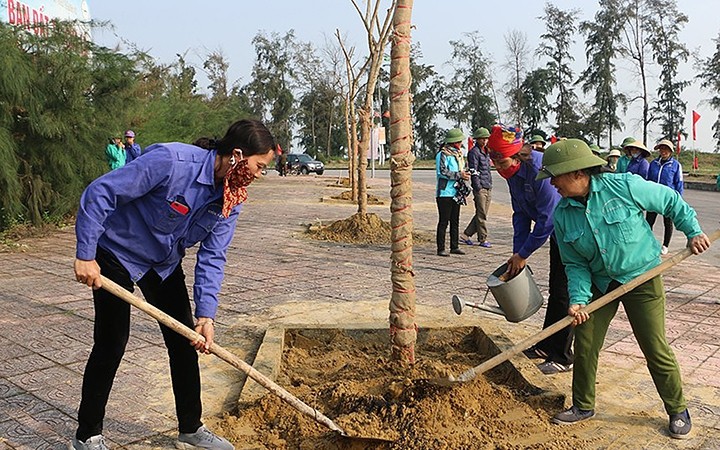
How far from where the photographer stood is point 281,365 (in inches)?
182

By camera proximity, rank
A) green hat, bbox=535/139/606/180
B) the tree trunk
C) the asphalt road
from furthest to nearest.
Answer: the asphalt road < the tree trunk < green hat, bbox=535/139/606/180

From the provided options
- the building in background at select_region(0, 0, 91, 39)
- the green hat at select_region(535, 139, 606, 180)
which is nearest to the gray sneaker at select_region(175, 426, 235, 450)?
the green hat at select_region(535, 139, 606, 180)

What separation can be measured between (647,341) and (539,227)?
125cm

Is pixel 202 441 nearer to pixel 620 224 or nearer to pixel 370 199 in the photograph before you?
pixel 620 224

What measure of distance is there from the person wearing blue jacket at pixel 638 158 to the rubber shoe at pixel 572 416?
6498 mm

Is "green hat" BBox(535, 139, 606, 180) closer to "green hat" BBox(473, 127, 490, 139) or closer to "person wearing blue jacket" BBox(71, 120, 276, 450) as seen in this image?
"person wearing blue jacket" BBox(71, 120, 276, 450)

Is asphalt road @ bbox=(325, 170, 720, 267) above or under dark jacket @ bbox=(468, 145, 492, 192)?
under

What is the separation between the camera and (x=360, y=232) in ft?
35.7

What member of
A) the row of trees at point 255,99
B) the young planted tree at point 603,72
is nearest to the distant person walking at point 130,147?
the row of trees at point 255,99

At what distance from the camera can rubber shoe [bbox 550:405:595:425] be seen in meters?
3.73

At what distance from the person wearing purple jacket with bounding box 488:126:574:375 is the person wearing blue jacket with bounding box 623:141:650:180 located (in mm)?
5346

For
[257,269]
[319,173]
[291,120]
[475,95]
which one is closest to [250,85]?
[291,120]

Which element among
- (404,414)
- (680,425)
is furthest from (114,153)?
(680,425)

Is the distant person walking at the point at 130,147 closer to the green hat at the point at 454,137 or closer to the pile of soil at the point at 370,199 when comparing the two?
the green hat at the point at 454,137
